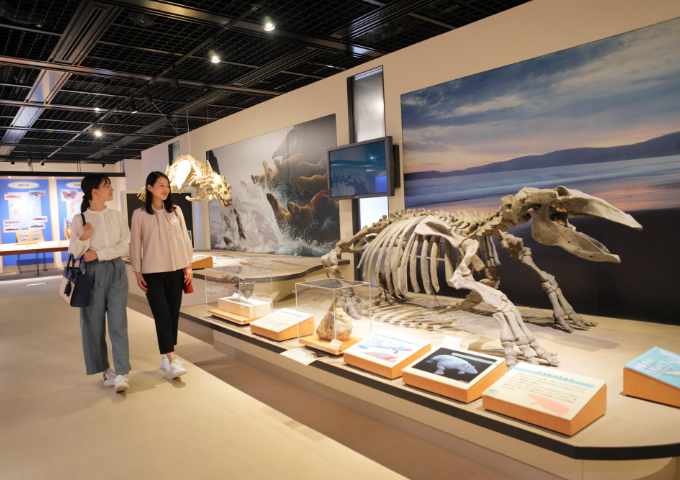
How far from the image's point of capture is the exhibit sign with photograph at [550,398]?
6.74 ft

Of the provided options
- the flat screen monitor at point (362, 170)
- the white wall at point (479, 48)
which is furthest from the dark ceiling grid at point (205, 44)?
the flat screen monitor at point (362, 170)

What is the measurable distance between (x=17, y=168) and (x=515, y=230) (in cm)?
1770

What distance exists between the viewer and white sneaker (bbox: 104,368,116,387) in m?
3.99

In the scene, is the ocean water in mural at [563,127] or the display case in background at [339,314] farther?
the ocean water in mural at [563,127]

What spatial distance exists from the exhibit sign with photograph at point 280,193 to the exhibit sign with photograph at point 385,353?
4221 millimetres

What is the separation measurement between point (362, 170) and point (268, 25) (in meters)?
2.13

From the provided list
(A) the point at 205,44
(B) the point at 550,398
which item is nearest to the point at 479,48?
(A) the point at 205,44

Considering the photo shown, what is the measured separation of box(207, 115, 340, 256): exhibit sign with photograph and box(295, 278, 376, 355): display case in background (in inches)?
147

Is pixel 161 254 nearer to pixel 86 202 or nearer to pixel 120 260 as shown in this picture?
pixel 120 260

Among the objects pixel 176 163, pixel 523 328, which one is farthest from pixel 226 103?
pixel 523 328

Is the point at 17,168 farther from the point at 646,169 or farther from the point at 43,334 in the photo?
the point at 646,169

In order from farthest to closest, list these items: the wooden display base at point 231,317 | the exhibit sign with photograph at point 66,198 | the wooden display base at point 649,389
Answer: the exhibit sign with photograph at point 66,198
the wooden display base at point 231,317
the wooden display base at point 649,389

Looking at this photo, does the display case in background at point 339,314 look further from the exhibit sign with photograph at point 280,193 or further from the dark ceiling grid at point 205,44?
the exhibit sign with photograph at point 280,193

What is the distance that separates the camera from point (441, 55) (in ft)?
17.7
